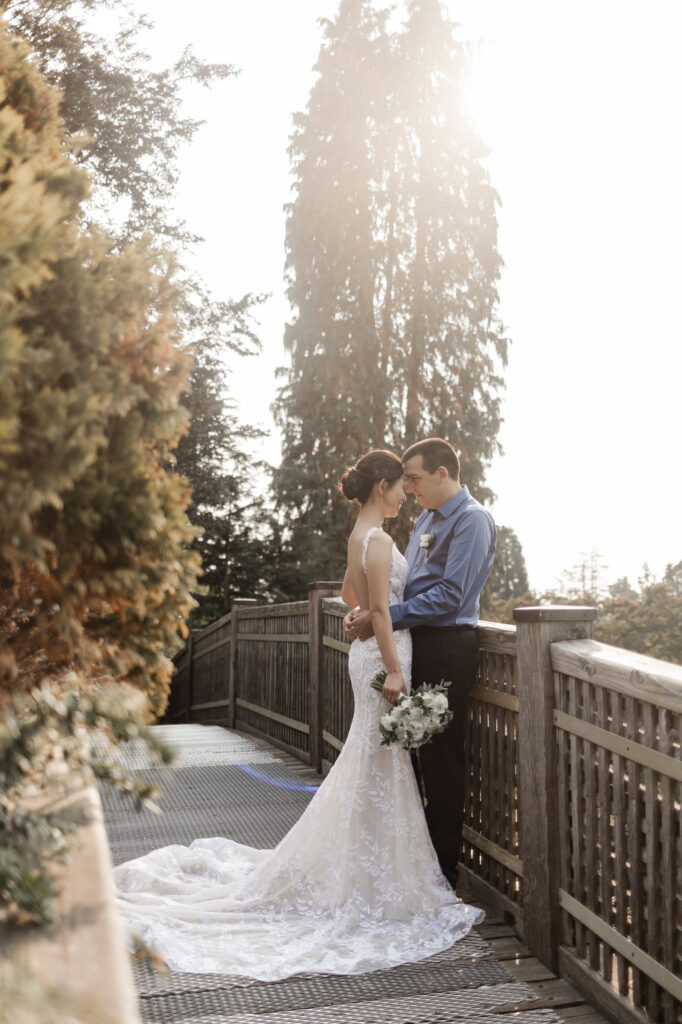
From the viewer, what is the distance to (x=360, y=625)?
4.37 meters

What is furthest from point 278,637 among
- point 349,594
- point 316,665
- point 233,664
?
point 349,594

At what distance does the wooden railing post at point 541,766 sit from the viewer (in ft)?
11.2

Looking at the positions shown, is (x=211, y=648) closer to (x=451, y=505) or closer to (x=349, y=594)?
(x=349, y=594)

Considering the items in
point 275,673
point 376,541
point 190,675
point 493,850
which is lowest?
point 190,675

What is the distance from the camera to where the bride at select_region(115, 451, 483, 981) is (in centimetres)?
358

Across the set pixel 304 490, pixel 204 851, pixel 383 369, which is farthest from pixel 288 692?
pixel 383 369

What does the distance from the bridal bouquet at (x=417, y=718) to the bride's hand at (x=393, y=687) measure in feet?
0.45

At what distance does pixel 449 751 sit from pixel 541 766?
29.1 inches

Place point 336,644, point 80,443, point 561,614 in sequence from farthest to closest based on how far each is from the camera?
1. point 336,644
2. point 561,614
3. point 80,443

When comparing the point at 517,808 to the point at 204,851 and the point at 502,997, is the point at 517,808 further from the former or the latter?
the point at 204,851

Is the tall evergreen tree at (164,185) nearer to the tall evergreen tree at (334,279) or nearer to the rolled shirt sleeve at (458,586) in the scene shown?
the tall evergreen tree at (334,279)

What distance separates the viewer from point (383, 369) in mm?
23375

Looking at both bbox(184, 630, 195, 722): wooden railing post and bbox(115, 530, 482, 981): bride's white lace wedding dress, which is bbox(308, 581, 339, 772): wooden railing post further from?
bbox(184, 630, 195, 722): wooden railing post

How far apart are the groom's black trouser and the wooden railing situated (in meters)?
0.09
